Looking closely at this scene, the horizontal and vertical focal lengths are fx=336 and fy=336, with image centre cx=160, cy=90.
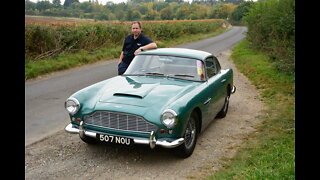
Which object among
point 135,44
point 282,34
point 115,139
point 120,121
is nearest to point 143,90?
point 120,121

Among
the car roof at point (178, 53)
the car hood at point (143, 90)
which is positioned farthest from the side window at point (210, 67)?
the car hood at point (143, 90)

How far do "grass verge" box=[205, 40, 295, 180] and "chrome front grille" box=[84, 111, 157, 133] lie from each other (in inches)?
42.2

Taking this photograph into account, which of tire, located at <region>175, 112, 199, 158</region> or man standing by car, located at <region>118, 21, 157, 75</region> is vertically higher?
man standing by car, located at <region>118, 21, 157, 75</region>

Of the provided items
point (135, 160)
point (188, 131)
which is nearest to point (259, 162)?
point (188, 131)

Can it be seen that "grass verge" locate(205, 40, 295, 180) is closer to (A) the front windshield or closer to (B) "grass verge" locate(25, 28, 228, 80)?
(A) the front windshield

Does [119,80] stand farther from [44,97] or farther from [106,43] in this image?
[106,43]

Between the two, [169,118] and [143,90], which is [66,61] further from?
[169,118]

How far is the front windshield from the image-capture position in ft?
19.4

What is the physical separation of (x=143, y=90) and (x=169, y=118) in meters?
0.82

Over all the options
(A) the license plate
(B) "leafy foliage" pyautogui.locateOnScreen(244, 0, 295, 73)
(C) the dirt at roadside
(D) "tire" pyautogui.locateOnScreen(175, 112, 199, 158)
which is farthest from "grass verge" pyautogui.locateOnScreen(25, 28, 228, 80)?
(B) "leafy foliage" pyautogui.locateOnScreen(244, 0, 295, 73)

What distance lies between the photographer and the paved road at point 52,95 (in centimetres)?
633

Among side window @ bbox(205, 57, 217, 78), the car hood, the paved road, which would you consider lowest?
the paved road

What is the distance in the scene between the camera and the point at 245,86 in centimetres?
1077
